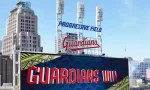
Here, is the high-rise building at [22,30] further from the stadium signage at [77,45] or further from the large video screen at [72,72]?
the large video screen at [72,72]

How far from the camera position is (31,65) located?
34250 mm

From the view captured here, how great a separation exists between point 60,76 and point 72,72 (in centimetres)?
193

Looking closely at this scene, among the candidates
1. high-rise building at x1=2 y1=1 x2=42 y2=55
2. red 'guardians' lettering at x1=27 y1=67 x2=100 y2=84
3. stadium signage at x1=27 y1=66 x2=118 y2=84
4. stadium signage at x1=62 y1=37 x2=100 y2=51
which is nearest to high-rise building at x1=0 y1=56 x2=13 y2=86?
high-rise building at x1=2 y1=1 x2=42 y2=55

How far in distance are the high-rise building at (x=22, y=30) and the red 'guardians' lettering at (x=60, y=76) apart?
13059 centimetres

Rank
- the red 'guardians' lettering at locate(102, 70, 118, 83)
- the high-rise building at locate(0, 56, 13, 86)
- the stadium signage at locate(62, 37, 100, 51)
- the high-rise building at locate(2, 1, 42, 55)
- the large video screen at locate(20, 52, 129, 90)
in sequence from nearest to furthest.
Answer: the large video screen at locate(20, 52, 129, 90), the red 'guardians' lettering at locate(102, 70, 118, 83), the stadium signage at locate(62, 37, 100, 51), the high-rise building at locate(0, 56, 13, 86), the high-rise building at locate(2, 1, 42, 55)

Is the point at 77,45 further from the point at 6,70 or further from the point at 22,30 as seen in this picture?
the point at 22,30

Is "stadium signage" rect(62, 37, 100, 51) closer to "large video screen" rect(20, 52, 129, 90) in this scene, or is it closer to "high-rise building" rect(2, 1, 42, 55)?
"large video screen" rect(20, 52, 129, 90)

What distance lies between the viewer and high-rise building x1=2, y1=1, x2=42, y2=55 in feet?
552

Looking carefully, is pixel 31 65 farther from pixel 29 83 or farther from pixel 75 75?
pixel 75 75

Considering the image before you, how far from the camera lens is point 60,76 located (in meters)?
36.4

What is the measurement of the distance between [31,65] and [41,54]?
2028 mm

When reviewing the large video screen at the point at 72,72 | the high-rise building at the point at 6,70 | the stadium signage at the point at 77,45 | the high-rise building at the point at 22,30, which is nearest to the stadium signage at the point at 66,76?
the large video screen at the point at 72,72

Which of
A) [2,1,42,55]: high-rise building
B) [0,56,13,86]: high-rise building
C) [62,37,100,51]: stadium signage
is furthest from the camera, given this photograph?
[2,1,42,55]: high-rise building

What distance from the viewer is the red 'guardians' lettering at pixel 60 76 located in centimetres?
3419
